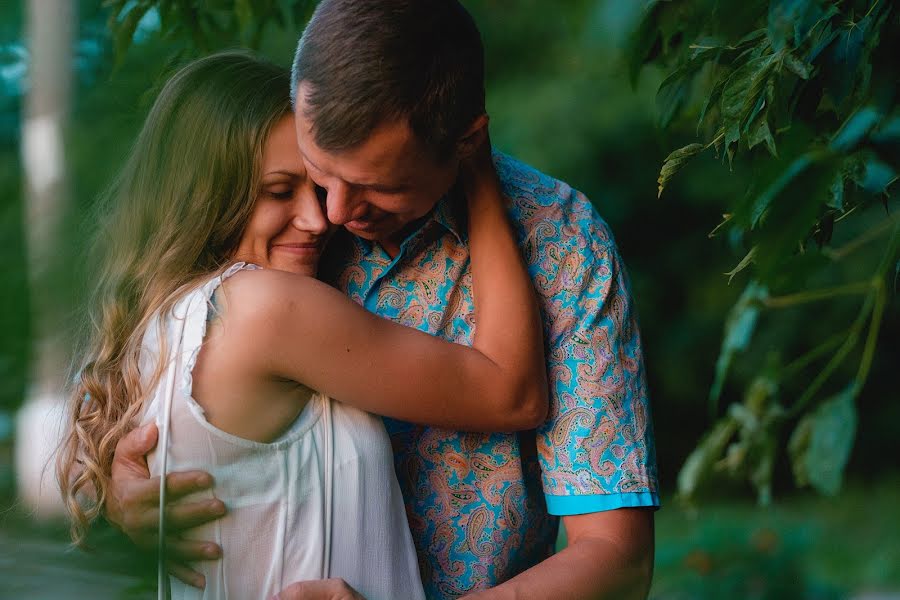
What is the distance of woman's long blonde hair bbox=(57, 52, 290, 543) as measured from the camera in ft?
5.97

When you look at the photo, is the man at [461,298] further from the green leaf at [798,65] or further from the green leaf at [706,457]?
the green leaf at [706,457]

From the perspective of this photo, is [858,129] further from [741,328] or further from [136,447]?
[136,447]

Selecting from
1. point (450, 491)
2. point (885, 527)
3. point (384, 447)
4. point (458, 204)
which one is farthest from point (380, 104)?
point (885, 527)

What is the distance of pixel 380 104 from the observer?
166cm

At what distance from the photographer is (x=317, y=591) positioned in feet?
5.36

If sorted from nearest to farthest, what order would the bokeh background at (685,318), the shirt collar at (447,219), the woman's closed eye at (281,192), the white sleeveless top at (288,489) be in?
the white sleeveless top at (288,489), the woman's closed eye at (281,192), the shirt collar at (447,219), the bokeh background at (685,318)

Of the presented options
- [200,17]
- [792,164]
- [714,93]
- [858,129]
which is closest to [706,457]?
[792,164]

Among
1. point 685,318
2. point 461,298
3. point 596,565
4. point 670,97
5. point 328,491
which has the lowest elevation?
point 685,318

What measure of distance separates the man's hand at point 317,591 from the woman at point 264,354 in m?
0.03

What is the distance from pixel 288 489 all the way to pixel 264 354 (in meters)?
0.21

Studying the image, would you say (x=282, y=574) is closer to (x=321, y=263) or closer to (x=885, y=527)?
(x=321, y=263)

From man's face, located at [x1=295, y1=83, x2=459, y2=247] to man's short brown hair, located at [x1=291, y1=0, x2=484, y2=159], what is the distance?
2 cm

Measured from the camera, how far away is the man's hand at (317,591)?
162 centimetres

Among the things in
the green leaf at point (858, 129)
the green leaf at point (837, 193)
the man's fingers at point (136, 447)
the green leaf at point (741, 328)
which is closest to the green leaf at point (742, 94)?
the green leaf at point (837, 193)
